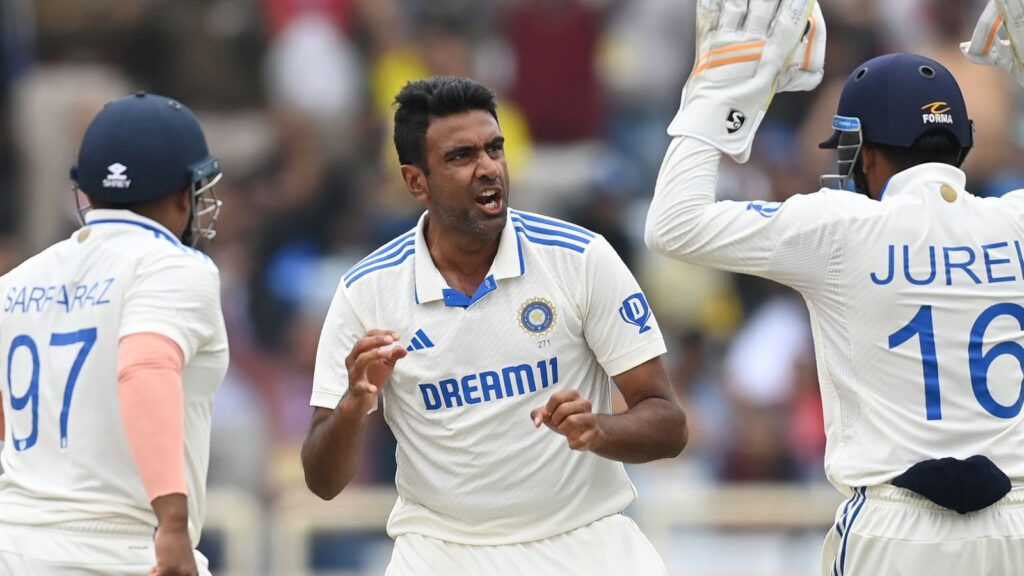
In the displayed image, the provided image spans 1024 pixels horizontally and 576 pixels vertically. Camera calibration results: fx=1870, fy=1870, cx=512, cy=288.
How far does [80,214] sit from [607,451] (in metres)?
1.85

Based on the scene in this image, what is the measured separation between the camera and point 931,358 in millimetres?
5719

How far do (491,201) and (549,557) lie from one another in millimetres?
1189

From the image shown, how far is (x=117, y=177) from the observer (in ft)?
18.8

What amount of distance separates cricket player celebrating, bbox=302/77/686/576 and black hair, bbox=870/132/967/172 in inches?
36.8

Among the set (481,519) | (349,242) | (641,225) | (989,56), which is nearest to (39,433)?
(481,519)

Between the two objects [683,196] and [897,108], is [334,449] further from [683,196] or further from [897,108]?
[897,108]

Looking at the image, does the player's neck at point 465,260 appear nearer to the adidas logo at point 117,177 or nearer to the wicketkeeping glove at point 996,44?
the adidas logo at point 117,177

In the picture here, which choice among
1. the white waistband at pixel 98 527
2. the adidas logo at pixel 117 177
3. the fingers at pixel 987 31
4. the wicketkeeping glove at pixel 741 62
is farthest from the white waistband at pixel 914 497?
the adidas logo at pixel 117 177

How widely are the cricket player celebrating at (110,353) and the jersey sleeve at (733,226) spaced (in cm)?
145

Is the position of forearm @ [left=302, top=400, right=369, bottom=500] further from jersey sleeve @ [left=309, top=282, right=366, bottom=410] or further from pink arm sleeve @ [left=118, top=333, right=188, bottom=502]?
pink arm sleeve @ [left=118, top=333, right=188, bottom=502]

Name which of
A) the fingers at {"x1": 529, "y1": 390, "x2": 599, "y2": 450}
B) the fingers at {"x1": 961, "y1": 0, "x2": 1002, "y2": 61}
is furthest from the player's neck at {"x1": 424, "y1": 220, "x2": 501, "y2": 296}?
the fingers at {"x1": 961, "y1": 0, "x2": 1002, "y2": 61}

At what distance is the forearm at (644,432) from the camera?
574cm

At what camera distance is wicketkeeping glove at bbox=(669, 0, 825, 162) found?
5848mm

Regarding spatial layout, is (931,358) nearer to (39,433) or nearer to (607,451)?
(607,451)
